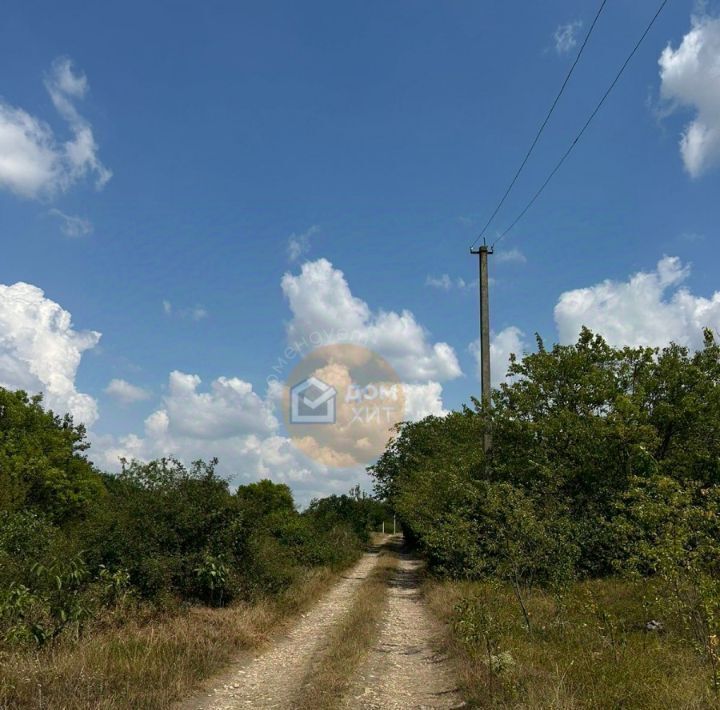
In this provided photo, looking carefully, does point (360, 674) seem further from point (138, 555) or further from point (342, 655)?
point (138, 555)

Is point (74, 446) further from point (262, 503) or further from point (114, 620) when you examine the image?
point (114, 620)

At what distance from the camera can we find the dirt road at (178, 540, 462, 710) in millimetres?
7258

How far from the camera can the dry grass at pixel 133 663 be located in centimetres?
630

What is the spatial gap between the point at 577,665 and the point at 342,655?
12.4 feet

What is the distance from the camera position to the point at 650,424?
18297 mm

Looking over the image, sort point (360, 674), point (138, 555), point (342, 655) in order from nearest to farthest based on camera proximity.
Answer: point (360, 674) < point (342, 655) < point (138, 555)

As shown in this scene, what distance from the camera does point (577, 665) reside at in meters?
7.37

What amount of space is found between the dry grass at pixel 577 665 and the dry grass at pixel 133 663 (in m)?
3.72

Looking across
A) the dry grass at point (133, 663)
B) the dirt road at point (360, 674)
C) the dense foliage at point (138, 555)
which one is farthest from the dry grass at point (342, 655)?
the dense foliage at point (138, 555)

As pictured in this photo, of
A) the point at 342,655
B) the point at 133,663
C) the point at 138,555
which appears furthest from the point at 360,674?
the point at 138,555

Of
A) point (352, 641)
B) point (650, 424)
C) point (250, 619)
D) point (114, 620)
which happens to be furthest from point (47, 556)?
point (650, 424)

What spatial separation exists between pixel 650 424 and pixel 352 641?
12.5 m

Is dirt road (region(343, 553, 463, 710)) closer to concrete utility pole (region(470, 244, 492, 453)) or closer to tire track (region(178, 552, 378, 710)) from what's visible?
tire track (region(178, 552, 378, 710))

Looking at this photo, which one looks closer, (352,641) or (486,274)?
(352,641)
